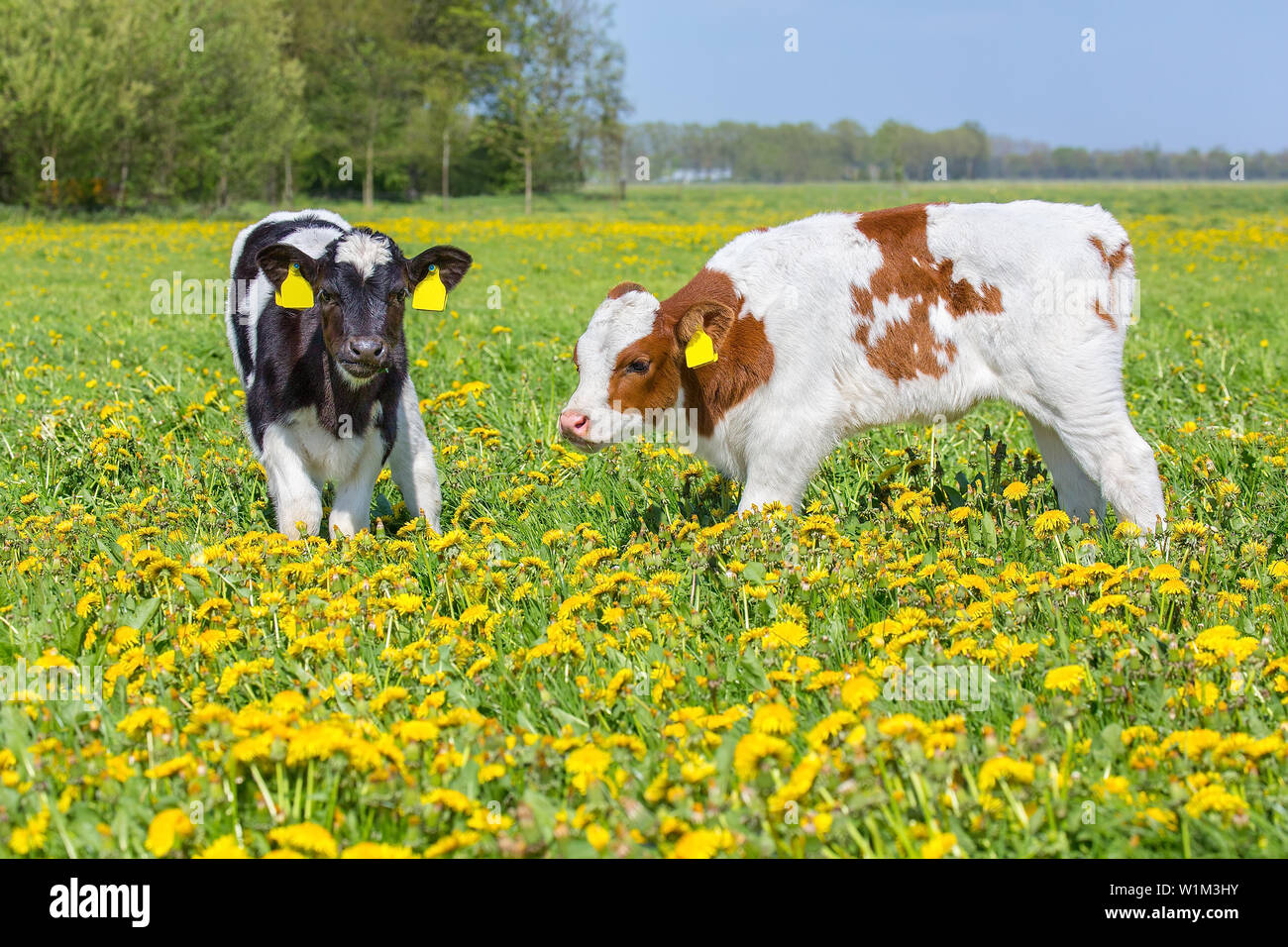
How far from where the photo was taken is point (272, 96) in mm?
48094

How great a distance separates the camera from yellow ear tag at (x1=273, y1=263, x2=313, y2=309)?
521cm

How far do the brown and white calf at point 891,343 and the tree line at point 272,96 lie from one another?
3230cm

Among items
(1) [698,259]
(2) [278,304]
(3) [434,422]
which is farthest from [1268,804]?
(1) [698,259]

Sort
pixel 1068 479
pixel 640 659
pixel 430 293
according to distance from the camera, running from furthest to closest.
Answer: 1. pixel 1068 479
2. pixel 430 293
3. pixel 640 659

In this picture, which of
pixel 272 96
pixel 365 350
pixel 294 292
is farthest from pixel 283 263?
pixel 272 96

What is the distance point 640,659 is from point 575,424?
5.59 ft

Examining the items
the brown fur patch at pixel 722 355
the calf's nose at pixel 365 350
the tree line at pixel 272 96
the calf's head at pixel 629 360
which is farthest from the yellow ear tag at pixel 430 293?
the tree line at pixel 272 96

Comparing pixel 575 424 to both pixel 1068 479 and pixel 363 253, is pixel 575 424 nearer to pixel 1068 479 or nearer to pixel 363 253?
pixel 363 253

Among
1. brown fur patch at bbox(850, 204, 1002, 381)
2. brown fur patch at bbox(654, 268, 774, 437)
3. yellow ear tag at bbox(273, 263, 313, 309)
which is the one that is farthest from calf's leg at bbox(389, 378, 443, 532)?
brown fur patch at bbox(850, 204, 1002, 381)

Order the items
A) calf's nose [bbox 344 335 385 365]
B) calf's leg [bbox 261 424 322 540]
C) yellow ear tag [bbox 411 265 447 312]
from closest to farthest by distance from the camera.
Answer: calf's nose [bbox 344 335 385 365], calf's leg [bbox 261 424 322 540], yellow ear tag [bbox 411 265 447 312]

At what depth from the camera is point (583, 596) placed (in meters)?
3.67

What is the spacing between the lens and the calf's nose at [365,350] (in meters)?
4.96

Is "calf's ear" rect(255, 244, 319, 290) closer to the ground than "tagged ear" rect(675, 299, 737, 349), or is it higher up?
higher up

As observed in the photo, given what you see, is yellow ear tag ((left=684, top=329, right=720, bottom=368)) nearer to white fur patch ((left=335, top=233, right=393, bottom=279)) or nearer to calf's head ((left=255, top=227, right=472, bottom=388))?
calf's head ((left=255, top=227, right=472, bottom=388))
